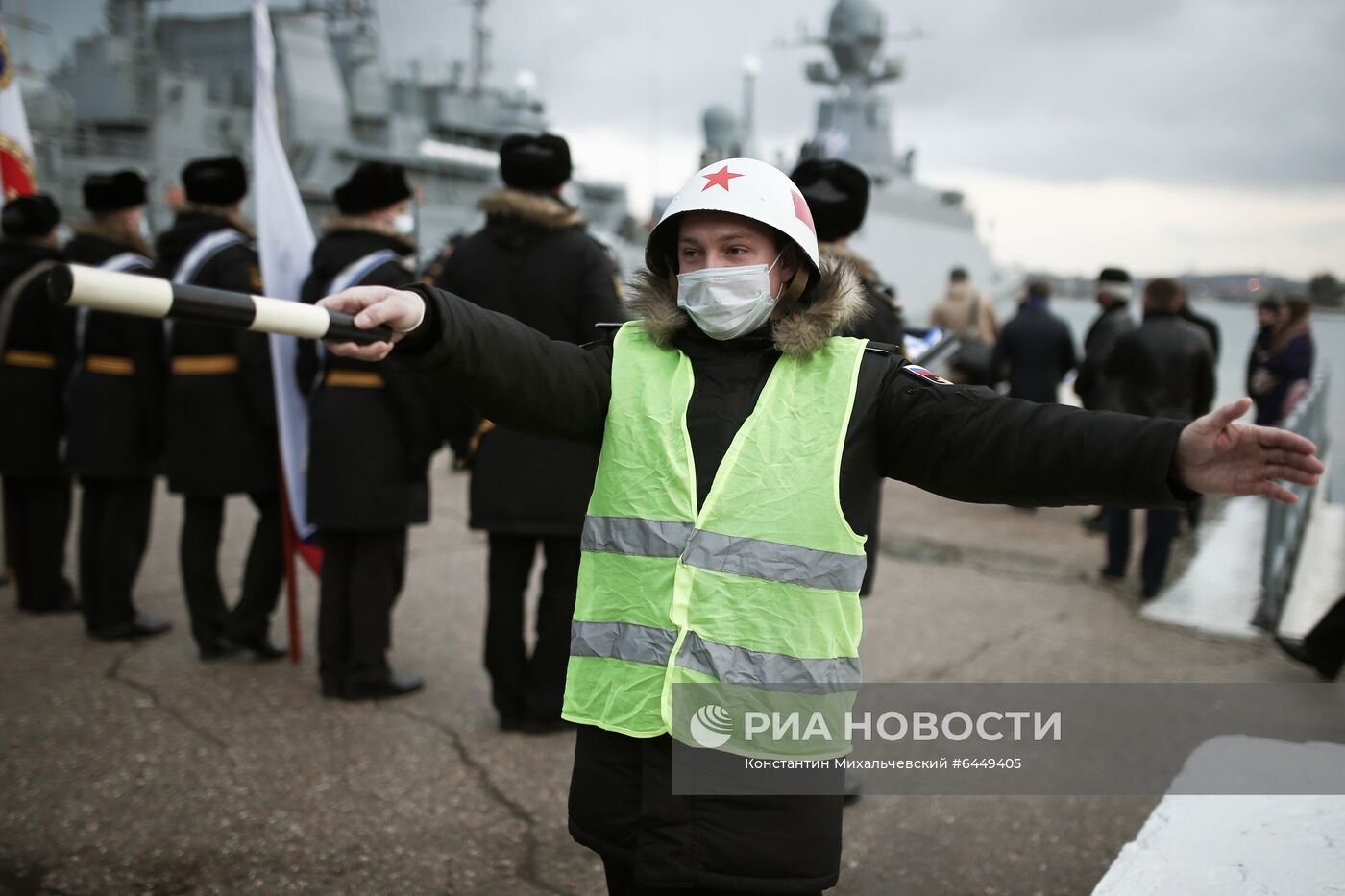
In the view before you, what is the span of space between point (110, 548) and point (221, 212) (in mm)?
1825

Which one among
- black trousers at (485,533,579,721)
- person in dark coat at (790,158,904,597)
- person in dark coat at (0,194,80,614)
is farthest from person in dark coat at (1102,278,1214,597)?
person in dark coat at (0,194,80,614)

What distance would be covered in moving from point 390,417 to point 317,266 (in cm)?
74

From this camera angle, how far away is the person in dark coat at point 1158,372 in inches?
265

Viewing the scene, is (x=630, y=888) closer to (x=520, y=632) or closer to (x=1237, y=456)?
(x=1237, y=456)

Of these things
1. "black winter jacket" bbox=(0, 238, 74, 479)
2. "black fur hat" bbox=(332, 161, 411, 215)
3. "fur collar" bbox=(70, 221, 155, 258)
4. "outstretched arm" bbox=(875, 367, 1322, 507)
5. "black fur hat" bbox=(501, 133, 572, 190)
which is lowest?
"black winter jacket" bbox=(0, 238, 74, 479)

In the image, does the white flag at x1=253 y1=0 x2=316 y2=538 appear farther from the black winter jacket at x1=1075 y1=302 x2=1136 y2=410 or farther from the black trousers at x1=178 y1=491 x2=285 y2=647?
the black winter jacket at x1=1075 y1=302 x2=1136 y2=410

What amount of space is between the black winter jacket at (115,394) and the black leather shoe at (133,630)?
0.77 meters

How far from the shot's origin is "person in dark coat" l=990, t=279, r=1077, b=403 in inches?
370

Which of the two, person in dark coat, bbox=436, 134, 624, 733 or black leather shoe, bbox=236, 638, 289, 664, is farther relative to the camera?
black leather shoe, bbox=236, 638, 289, 664

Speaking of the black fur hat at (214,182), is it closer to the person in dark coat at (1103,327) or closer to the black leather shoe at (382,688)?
the black leather shoe at (382,688)

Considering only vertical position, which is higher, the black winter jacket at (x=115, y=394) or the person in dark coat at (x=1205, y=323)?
the person in dark coat at (x=1205, y=323)

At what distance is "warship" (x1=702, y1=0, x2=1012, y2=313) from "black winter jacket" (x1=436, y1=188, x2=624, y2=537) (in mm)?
27976

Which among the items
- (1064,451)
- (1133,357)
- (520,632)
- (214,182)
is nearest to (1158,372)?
(1133,357)

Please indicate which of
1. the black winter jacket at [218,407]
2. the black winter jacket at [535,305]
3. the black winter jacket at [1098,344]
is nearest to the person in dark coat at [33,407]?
the black winter jacket at [218,407]
